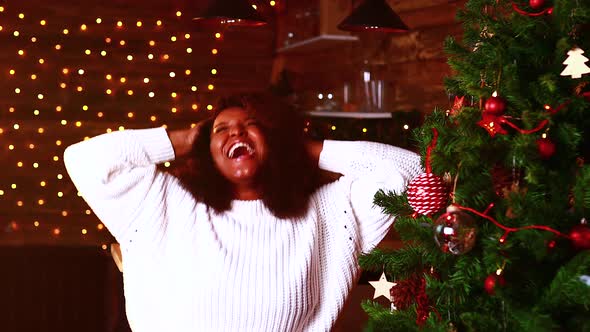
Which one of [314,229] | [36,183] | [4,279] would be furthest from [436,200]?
[36,183]

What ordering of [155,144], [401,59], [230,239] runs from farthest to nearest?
1. [401,59]
2. [155,144]
3. [230,239]

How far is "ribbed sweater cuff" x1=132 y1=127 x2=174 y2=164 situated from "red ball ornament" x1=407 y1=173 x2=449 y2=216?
82 cm

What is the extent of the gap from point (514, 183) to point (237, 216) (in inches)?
33.8

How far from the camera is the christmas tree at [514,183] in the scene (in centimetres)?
117

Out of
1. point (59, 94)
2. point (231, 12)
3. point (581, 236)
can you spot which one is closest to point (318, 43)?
point (59, 94)

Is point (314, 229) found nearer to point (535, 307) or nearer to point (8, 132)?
point (535, 307)

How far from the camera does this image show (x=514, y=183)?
4.01 feet

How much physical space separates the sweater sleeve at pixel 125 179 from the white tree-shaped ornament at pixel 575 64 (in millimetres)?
1086

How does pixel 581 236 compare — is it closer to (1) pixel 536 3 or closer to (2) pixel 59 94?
(1) pixel 536 3

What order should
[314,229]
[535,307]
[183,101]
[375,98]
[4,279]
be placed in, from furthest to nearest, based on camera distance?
[183,101], [375,98], [4,279], [314,229], [535,307]

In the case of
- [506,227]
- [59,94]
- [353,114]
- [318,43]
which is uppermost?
[318,43]

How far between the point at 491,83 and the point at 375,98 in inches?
120

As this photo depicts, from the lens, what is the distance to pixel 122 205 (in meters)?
1.93

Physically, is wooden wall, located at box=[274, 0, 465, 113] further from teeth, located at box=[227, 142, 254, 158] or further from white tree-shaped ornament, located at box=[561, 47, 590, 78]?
white tree-shaped ornament, located at box=[561, 47, 590, 78]
